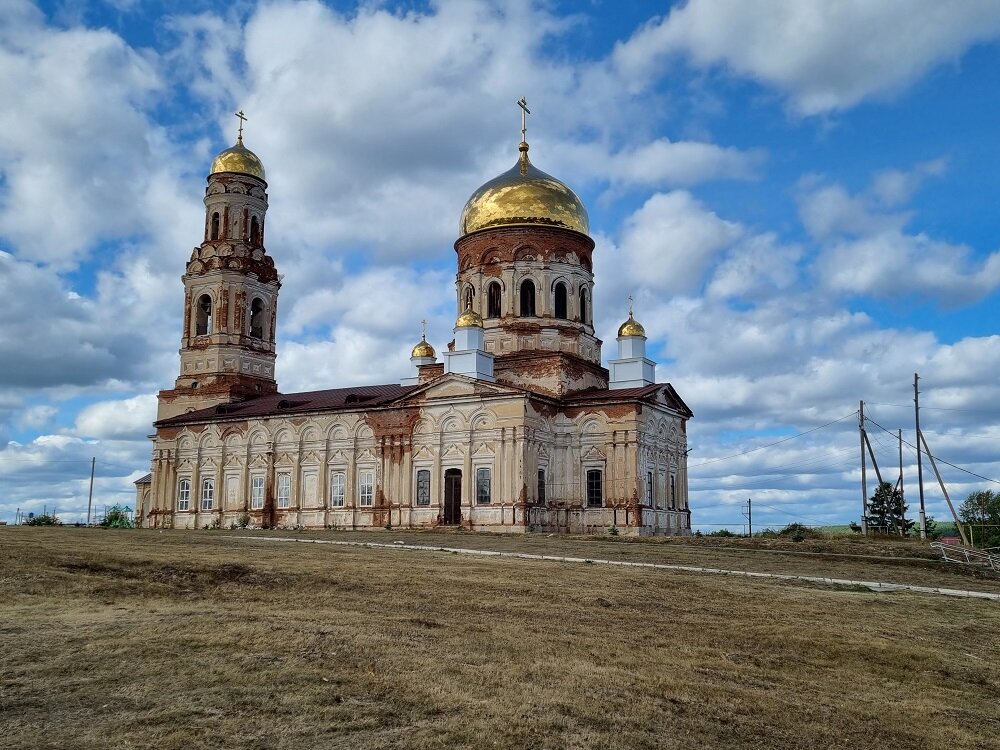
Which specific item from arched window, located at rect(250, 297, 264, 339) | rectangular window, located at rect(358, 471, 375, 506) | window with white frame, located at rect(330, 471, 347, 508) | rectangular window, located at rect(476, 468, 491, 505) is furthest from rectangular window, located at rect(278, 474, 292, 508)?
arched window, located at rect(250, 297, 264, 339)

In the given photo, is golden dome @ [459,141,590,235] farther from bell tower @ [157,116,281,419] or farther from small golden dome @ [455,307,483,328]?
bell tower @ [157,116,281,419]

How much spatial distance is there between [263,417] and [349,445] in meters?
5.87

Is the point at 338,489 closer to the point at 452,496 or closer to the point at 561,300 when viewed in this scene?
the point at 452,496

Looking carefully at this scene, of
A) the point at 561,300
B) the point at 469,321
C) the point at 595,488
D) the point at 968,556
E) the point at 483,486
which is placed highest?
the point at 561,300

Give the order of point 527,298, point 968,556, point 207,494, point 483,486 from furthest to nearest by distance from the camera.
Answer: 1. point 207,494
2. point 527,298
3. point 483,486
4. point 968,556

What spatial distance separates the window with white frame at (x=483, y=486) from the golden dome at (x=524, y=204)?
45.3ft

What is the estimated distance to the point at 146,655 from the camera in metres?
11.9

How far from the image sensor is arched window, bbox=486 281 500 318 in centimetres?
5272

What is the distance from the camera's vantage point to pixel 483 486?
153 ft

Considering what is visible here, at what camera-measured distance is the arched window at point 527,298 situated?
52.1 meters

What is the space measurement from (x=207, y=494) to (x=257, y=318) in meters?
12.1

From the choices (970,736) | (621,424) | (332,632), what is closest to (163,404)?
(621,424)

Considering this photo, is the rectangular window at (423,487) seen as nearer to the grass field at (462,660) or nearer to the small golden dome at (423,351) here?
the small golden dome at (423,351)

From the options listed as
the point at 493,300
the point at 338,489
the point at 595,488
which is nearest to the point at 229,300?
the point at 338,489
